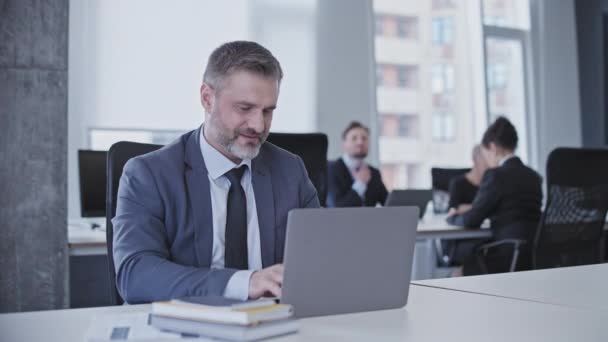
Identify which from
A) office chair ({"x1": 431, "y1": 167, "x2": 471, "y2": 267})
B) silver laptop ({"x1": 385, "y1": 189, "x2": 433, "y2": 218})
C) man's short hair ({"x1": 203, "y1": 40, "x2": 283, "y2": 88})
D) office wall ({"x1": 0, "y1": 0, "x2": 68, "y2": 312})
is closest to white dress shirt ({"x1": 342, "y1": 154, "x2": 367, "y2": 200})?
office chair ({"x1": 431, "y1": 167, "x2": 471, "y2": 267})

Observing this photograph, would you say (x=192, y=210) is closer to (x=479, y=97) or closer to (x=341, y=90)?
(x=341, y=90)

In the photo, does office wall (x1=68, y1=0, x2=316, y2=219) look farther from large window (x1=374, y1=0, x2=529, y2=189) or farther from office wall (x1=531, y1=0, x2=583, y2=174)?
office wall (x1=531, y1=0, x2=583, y2=174)

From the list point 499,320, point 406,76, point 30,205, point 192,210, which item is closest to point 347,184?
point 406,76

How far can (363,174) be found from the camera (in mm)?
5465

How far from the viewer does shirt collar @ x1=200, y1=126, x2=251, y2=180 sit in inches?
73.9

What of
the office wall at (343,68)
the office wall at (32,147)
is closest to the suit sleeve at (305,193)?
the office wall at (32,147)

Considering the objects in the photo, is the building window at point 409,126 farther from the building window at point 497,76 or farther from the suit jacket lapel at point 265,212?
the suit jacket lapel at point 265,212

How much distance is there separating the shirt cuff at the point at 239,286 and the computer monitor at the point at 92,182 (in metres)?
2.25

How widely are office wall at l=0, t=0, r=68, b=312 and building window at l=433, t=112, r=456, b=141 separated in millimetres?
5760

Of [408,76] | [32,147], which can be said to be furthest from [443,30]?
[32,147]

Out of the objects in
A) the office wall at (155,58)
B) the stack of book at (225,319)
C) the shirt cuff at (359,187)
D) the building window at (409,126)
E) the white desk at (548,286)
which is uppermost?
the office wall at (155,58)

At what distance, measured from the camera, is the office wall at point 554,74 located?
28.3 ft

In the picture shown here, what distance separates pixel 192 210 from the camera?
181 centimetres

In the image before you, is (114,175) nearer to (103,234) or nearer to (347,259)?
(347,259)
